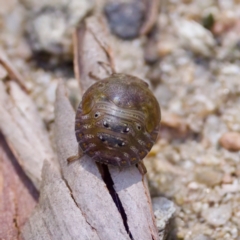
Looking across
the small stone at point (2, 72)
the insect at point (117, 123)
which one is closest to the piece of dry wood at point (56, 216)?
the insect at point (117, 123)

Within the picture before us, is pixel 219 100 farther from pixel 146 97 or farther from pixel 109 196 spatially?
pixel 109 196

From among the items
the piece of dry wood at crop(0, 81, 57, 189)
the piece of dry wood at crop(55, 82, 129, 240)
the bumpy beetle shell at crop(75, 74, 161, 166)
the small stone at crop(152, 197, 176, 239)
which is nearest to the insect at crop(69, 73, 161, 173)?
the bumpy beetle shell at crop(75, 74, 161, 166)

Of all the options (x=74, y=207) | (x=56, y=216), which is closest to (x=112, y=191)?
(x=74, y=207)

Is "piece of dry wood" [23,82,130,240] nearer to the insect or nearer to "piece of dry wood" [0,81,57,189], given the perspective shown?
the insect

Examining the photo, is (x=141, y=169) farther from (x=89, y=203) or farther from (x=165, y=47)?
(x=165, y=47)

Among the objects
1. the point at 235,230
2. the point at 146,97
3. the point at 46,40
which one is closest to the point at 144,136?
the point at 146,97

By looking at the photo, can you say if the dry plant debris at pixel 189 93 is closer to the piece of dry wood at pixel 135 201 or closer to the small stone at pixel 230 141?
the small stone at pixel 230 141
